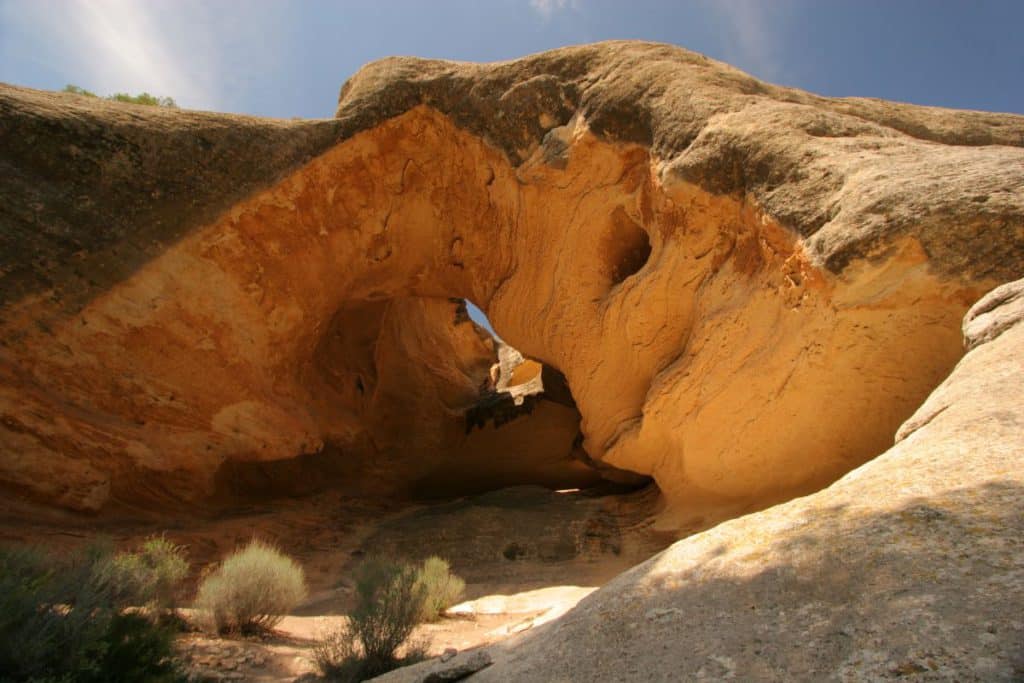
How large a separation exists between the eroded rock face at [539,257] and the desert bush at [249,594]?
8.98 feet

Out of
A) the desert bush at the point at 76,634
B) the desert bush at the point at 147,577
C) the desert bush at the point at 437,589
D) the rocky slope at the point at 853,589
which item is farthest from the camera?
the desert bush at the point at 437,589

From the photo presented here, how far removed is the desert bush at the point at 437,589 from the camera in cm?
511

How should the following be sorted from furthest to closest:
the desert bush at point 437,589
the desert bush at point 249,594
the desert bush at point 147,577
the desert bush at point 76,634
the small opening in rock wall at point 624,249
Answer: the small opening in rock wall at point 624,249 < the desert bush at point 437,589 < the desert bush at point 249,594 < the desert bush at point 147,577 < the desert bush at point 76,634

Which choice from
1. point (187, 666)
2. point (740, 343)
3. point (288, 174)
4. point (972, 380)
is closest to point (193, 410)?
point (288, 174)

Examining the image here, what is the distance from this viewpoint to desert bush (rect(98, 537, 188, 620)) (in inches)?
162

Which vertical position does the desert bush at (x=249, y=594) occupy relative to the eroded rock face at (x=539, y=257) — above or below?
below

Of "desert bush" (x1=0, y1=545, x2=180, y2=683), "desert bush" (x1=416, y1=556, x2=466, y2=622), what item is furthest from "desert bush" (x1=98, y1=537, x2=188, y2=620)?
"desert bush" (x1=416, y1=556, x2=466, y2=622)

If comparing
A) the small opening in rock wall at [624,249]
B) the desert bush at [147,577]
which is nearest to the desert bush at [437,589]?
the desert bush at [147,577]

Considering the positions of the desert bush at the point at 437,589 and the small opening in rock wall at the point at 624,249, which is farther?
the small opening in rock wall at the point at 624,249

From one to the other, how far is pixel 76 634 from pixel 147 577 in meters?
1.21

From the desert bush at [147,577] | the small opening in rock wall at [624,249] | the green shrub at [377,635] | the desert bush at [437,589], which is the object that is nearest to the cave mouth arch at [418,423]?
the small opening in rock wall at [624,249]

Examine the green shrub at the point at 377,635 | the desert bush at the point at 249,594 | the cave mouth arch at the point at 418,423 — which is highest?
the cave mouth arch at the point at 418,423

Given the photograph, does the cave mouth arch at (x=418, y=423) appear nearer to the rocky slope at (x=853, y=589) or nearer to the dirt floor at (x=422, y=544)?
the dirt floor at (x=422, y=544)

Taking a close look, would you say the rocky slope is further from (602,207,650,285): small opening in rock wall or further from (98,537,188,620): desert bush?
(602,207,650,285): small opening in rock wall
